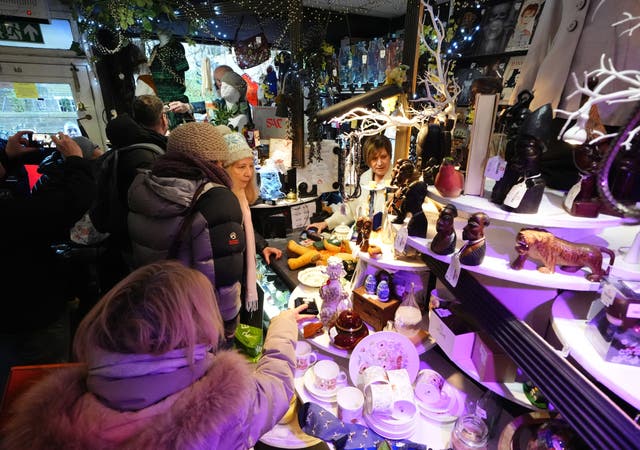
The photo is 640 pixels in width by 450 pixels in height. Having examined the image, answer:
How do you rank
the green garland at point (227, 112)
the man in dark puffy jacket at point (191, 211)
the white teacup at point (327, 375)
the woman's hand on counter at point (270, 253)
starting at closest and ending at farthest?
1. the man in dark puffy jacket at point (191, 211)
2. the white teacup at point (327, 375)
3. the woman's hand on counter at point (270, 253)
4. the green garland at point (227, 112)

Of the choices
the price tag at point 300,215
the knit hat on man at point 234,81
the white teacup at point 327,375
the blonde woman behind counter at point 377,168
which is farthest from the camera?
the knit hat on man at point 234,81

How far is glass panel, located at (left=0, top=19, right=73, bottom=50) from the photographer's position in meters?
3.69

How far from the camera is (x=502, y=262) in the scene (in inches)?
50.2

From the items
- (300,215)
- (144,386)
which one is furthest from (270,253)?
(144,386)

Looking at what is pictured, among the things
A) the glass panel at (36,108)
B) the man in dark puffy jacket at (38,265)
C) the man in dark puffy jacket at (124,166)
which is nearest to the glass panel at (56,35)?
the glass panel at (36,108)

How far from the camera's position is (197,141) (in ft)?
5.14

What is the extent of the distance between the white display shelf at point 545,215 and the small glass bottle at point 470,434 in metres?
0.79

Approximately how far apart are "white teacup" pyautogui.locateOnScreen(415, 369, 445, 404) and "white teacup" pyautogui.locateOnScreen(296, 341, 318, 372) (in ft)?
1.78

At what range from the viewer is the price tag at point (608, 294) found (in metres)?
0.91

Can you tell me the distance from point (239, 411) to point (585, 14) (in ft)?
6.71

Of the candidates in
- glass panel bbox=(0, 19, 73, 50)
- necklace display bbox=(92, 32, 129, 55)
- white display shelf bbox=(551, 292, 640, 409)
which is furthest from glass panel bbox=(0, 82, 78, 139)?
white display shelf bbox=(551, 292, 640, 409)

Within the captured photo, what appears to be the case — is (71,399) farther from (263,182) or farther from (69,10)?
(69,10)

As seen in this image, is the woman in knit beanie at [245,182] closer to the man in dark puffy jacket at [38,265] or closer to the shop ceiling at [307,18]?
the man in dark puffy jacket at [38,265]

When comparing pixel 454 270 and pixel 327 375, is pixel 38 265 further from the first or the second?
pixel 454 270
